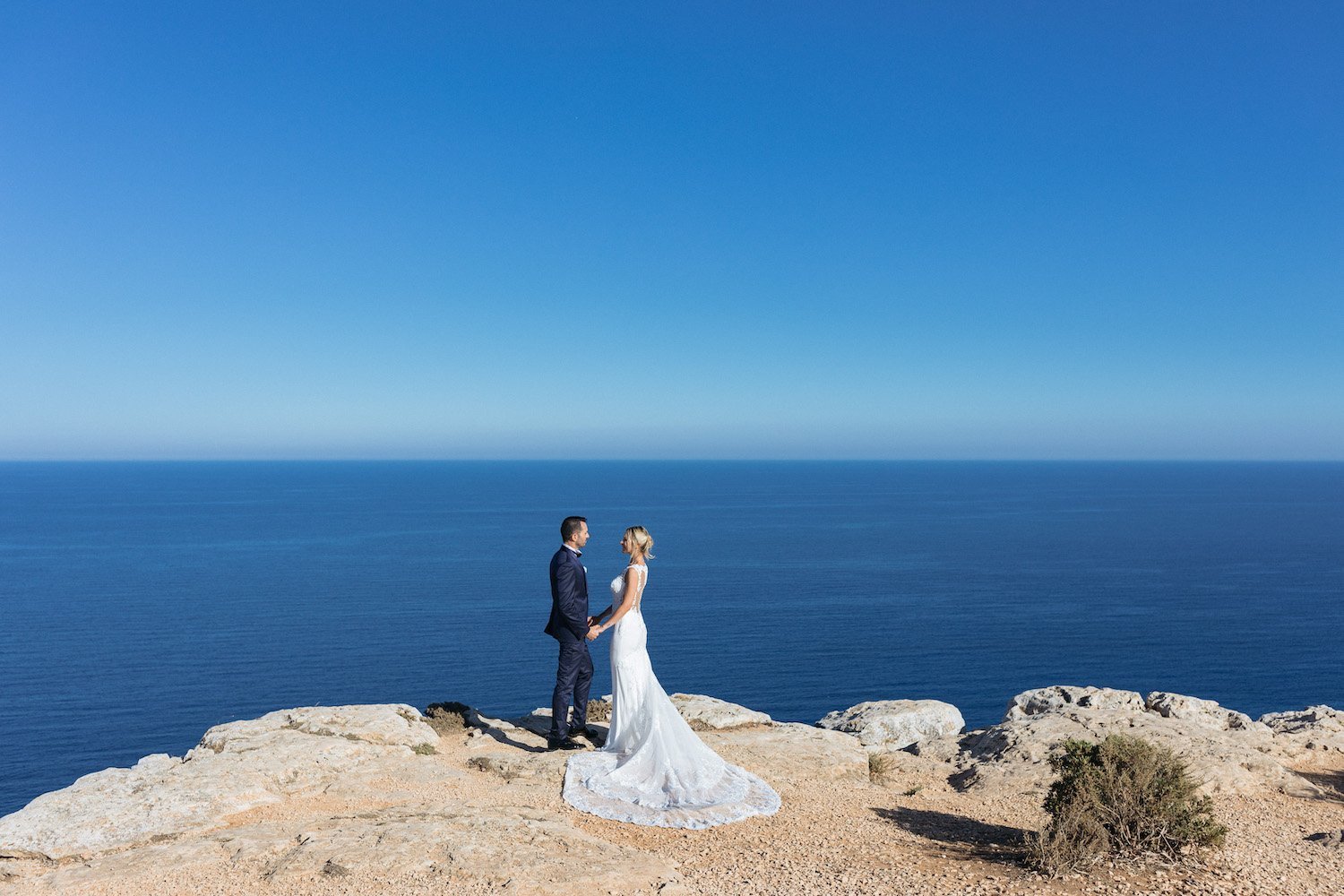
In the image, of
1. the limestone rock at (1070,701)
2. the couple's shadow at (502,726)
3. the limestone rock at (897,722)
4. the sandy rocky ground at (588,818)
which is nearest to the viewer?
the sandy rocky ground at (588,818)

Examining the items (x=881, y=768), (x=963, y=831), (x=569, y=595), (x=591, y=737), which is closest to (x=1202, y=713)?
(x=881, y=768)

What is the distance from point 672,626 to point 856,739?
2481 inches

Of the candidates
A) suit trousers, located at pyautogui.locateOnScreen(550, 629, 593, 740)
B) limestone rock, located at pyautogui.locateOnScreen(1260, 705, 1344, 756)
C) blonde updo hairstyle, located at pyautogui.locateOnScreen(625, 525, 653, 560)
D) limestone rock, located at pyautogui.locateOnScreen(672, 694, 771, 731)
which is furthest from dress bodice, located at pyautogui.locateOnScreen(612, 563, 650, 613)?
limestone rock, located at pyautogui.locateOnScreen(1260, 705, 1344, 756)

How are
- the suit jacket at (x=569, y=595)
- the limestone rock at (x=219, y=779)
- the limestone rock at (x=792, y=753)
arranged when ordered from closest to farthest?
the limestone rock at (x=219, y=779) < the suit jacket at (x=569, y=595) < the limestone rock at (x=792, y=753)

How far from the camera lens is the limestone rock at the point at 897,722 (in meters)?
18.9

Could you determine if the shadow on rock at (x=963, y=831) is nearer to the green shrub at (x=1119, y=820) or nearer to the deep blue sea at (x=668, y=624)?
the green shrub at (x=1119, y=820)

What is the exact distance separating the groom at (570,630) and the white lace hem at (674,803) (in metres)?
1.63

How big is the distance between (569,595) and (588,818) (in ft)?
11.9

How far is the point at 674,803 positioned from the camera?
11.5 meters

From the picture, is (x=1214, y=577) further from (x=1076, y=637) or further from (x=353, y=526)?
(x=353, y=526)

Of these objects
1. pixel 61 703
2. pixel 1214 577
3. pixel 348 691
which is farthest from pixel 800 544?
pixel 61 703

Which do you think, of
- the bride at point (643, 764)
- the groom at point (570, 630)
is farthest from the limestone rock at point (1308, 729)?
the groom at point (570, 630)

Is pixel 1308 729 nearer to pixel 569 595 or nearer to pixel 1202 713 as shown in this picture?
pixel 1202 713

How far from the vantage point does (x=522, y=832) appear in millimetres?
10453
